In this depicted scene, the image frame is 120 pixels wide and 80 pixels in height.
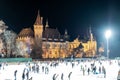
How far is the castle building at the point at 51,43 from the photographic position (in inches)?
5251

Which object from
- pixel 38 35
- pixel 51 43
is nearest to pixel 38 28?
pixel 38 35

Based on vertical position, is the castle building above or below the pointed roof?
below

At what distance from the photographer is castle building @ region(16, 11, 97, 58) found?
133387 mm

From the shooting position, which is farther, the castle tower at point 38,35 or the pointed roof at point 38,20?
the pointed roof at point 38,20

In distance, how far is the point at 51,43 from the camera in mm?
150500

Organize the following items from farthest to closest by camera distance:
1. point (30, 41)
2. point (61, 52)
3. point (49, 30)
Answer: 1. point (49, 30)
2. point (61, 52)
3. point (30, 41)

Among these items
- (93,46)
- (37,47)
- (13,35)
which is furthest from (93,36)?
(13,35)

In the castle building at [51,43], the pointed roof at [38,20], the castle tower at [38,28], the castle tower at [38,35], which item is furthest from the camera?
the pointed roof at [38,20]

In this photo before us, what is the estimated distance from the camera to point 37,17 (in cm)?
14900

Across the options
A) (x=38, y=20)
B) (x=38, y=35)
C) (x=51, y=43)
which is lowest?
(x=51, y=43)

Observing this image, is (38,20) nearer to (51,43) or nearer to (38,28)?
(38,28)

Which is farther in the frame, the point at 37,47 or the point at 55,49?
the point at 55,49

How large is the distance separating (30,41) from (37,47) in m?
14.4

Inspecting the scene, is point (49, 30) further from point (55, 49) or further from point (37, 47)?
point (37, 47)
